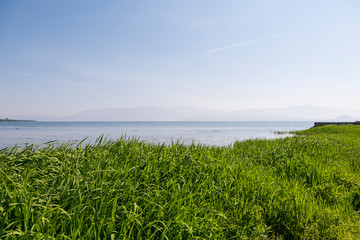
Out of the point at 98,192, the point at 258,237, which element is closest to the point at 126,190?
the point at 98,192

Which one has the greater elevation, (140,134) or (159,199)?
(159,199)

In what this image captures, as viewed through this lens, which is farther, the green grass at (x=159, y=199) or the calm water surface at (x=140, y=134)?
the calm water surface at (x=140, y=134)

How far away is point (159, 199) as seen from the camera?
12.0ft

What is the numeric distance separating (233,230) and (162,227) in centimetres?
143

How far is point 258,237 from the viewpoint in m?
3.88

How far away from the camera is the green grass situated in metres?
2.78

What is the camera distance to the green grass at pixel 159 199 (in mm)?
Answer: 2783

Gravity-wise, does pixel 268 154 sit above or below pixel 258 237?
above

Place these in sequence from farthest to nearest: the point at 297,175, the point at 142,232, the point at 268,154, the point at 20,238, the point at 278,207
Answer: the point at 268,154 → the point at 297,175 → the point at 278,207 → the point at 142,232 → the point at 20,238

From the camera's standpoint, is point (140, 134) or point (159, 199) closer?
point (159, 199)

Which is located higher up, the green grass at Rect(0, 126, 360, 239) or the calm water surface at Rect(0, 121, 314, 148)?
the green grass at Rect(0, 126, 360, 239)

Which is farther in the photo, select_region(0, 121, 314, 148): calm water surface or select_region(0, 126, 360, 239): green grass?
select_region(0, 121, 314, 148): calm water surface

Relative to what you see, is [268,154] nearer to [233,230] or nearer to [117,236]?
[233,230]

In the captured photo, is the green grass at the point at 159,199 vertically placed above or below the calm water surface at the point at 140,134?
above
